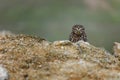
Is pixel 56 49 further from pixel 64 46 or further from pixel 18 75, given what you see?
pixel 18 75

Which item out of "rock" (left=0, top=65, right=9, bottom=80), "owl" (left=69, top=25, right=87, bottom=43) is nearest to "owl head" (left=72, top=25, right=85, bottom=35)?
"owl" (left=69, top=25, right=87, bottom=43)

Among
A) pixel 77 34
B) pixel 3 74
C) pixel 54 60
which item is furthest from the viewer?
pixel 77 34

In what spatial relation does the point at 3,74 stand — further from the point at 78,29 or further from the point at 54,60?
the point at 78,29

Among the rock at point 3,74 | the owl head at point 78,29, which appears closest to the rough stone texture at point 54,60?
the rock at point 3,74

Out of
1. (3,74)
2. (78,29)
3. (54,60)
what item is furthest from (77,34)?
(3,74)

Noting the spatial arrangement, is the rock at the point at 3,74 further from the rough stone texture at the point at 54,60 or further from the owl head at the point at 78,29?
the owl head at the point at 78,29

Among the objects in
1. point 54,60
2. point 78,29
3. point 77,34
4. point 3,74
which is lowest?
point 3,74

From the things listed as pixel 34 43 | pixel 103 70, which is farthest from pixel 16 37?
pixel 103 70
